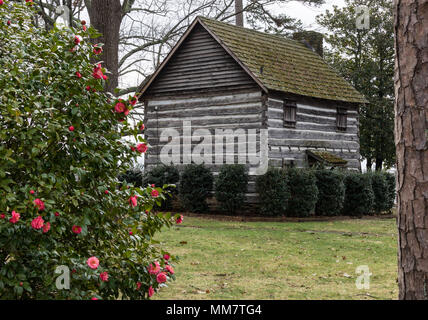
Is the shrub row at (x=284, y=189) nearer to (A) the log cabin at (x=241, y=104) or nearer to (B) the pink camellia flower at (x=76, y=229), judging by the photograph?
(A) the log cabin at (x=241, y=104)

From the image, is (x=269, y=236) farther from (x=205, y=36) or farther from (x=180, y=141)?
(x=205, y=36)

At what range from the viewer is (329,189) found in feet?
65.5

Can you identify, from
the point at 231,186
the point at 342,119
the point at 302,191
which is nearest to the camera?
the point at 302,191

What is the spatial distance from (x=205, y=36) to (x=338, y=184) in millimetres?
7860

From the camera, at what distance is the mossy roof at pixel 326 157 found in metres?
21.5

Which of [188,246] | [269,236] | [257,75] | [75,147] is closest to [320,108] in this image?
[257,75]

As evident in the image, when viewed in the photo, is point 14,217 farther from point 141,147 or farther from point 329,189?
point 329,189

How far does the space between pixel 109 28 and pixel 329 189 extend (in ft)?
36.6

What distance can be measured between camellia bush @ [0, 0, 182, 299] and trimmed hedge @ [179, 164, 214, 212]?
1403 centimetres

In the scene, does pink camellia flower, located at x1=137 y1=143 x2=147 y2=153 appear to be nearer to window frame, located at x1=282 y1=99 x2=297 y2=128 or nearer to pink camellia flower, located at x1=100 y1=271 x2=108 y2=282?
pink camellia flower, located at x1=100 y1=271 x2=108 y2=282

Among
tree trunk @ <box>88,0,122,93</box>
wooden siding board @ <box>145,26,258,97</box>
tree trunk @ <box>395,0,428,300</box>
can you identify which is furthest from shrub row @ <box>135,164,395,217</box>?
tree trunk @ <box>395,0,428,300</box>

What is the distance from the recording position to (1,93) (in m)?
5.06

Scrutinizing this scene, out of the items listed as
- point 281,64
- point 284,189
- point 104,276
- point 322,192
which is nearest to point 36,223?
point 104,276
